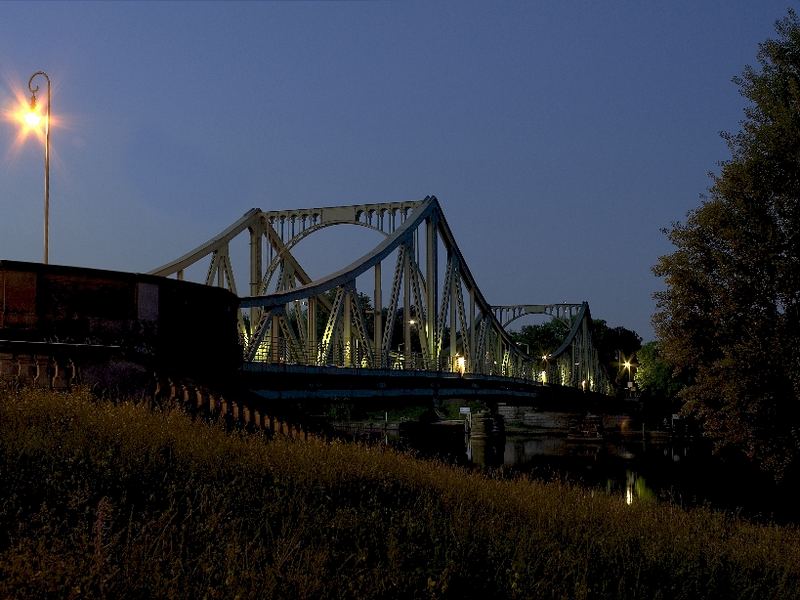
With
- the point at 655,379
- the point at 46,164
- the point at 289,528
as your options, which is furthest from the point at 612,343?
the point at 289,528

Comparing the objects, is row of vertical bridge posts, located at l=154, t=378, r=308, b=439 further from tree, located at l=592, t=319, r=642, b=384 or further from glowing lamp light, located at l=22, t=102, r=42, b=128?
tree, located at l=592, t=319, r=642, b=384

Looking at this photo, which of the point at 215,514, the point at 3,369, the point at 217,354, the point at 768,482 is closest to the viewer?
the point at 215,514

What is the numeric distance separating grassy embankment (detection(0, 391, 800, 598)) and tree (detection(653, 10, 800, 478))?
32.2ft

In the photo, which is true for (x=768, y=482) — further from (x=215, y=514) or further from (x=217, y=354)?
(x=215, y=514)

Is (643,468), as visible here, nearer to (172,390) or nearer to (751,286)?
(751,286)

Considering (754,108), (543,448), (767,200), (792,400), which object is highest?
(754,108)

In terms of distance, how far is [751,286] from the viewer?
24.6 meters

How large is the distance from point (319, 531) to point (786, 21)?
22.3m

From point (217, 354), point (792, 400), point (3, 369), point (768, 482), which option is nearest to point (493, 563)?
point (3, 369)

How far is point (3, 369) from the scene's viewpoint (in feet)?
50.1

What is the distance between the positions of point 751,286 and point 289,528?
18.6 m

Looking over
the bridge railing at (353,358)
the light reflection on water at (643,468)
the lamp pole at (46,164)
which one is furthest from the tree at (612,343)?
the lamp pole at (46,164)

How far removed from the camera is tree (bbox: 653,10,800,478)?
2369 cm

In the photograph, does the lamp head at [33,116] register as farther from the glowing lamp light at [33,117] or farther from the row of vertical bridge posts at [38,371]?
the row of vertical bridge posts at [38,371]
